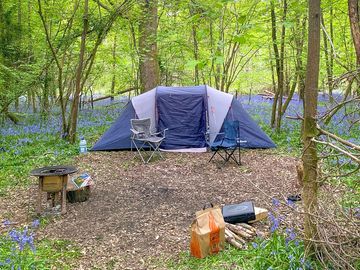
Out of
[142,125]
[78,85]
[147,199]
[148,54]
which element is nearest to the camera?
[147,199]

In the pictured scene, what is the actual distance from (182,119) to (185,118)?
0.07 m

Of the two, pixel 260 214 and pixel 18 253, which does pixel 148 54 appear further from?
pixel 18 253

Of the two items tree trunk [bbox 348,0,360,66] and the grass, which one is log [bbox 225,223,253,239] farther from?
tree trunk [bbox 348,0,360,66]

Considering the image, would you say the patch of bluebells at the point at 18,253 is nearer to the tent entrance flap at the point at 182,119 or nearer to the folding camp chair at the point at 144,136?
the folding camp chair at the point at 144,136

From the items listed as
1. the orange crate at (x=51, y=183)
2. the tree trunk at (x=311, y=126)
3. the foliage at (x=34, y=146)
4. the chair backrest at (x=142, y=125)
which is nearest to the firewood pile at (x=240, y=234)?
the tree trunk at (x=311, y=126)

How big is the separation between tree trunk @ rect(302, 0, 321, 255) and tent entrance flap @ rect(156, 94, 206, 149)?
5.09m

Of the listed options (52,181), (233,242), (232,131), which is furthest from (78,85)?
(233,242)

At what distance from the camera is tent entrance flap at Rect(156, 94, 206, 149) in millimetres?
7793

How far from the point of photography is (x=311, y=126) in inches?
103

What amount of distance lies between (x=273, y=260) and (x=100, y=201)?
2.67 metres

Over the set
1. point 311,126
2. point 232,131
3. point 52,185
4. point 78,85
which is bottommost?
point 52,185

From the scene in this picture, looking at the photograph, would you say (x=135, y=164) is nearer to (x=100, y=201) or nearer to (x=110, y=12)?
(x=100, y=201)

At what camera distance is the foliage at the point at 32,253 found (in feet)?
9.54

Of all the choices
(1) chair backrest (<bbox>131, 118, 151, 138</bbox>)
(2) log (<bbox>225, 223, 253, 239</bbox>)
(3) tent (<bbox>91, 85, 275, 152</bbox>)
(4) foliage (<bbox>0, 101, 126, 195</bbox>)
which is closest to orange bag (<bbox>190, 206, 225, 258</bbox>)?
(2) log (<bbox>225, 223, 253, 239</bbox>)
